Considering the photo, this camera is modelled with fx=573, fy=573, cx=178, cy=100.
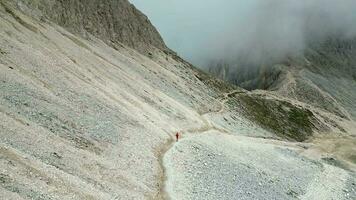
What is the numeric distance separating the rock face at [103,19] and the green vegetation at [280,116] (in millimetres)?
31931

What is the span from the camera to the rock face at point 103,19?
125 metres

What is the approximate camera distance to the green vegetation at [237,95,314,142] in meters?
144

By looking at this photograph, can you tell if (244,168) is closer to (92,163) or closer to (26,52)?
(92,163)

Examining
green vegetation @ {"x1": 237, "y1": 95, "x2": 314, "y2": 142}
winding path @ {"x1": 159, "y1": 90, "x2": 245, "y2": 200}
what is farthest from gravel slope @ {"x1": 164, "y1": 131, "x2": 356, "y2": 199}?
green vegetation @ {"x1": 237, "y1": 95, "x2": 314, "y2": 142}

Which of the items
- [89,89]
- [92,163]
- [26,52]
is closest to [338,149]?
[89,89]

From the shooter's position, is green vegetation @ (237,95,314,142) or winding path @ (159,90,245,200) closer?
winding path @ (159,90,245,200)

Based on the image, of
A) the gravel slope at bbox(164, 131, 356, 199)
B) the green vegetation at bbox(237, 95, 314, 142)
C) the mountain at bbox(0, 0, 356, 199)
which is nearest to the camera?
the mountain at bbox(0, 0, 356, 199)

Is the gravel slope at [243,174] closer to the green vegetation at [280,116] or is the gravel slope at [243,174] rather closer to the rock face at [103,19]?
the rock face at [103,19]

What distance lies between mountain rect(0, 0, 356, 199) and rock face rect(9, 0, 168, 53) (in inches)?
25.2

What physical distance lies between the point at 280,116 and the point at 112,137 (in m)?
111

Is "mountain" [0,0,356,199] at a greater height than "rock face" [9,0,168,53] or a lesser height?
lesser

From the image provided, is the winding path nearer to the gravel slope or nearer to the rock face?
the gravel slope

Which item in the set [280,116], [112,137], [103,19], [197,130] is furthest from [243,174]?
[280,116]

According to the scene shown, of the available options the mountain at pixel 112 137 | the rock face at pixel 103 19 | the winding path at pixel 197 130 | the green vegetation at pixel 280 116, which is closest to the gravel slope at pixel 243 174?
the mountain at pixel 112 137
